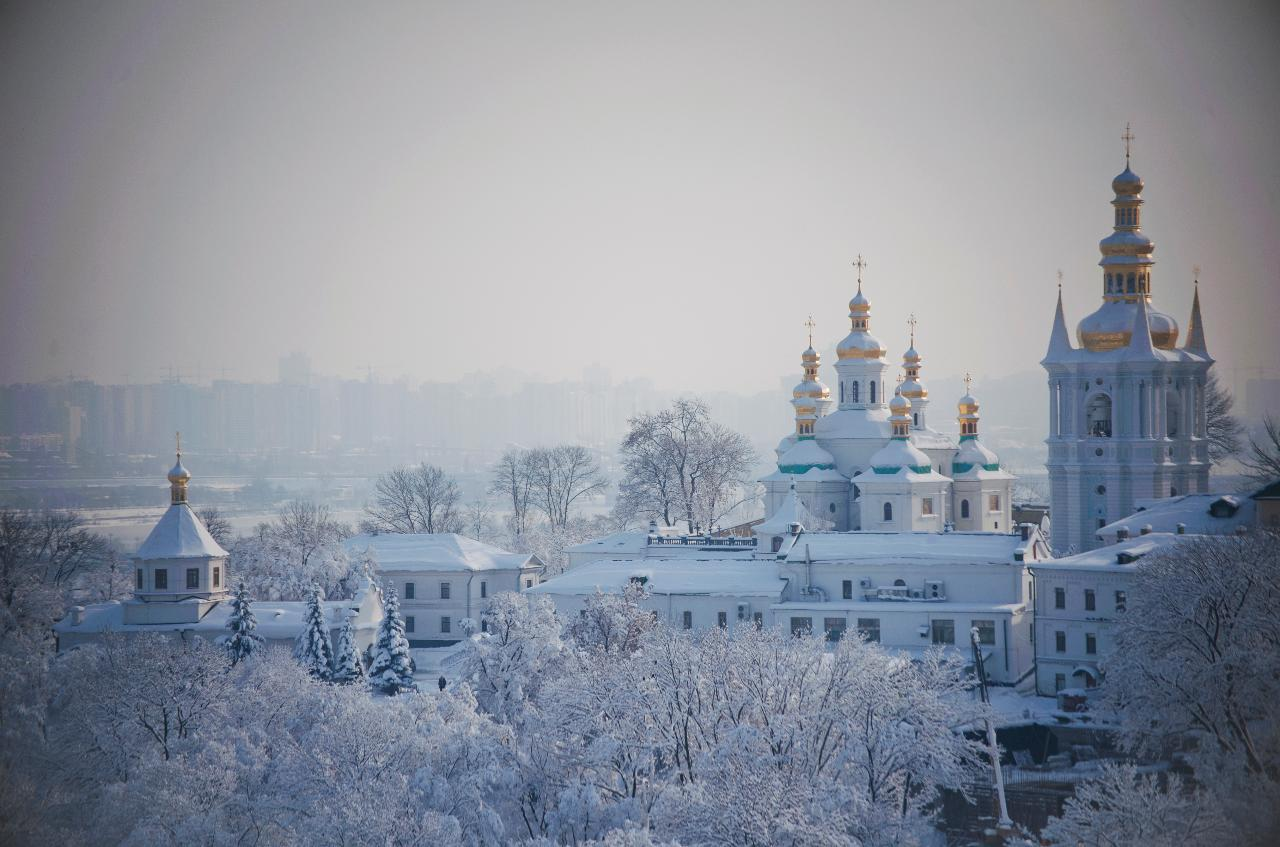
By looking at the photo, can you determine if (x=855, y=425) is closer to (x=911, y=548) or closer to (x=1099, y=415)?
(x=1099, y=415)

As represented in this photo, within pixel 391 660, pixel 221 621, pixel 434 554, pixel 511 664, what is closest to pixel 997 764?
pixel 511 664

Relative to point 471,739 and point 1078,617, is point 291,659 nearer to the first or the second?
point 471,739

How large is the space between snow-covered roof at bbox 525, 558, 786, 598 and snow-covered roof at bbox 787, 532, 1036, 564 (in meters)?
1.50

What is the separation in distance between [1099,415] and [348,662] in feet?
98.3

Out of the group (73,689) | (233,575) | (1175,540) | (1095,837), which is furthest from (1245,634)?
(233,575)

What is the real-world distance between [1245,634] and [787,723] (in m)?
9.56

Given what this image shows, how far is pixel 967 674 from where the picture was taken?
45125 mm

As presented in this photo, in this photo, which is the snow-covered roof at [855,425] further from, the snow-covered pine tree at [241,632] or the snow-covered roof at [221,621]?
the snow-covered pine tree at [241,632]

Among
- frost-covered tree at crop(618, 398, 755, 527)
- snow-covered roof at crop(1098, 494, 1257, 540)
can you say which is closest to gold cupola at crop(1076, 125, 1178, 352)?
snow-covered roof at crop(1098, 494, 1257, 540)

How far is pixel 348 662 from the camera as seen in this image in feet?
151

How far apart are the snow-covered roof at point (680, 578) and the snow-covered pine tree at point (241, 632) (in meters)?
9.58

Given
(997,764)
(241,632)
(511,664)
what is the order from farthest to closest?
1. (241,632)
2. (511,664)
3. (997,764)

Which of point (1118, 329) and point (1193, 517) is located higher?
point (1118, 329)

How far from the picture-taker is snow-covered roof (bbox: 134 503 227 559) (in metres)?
50.0
